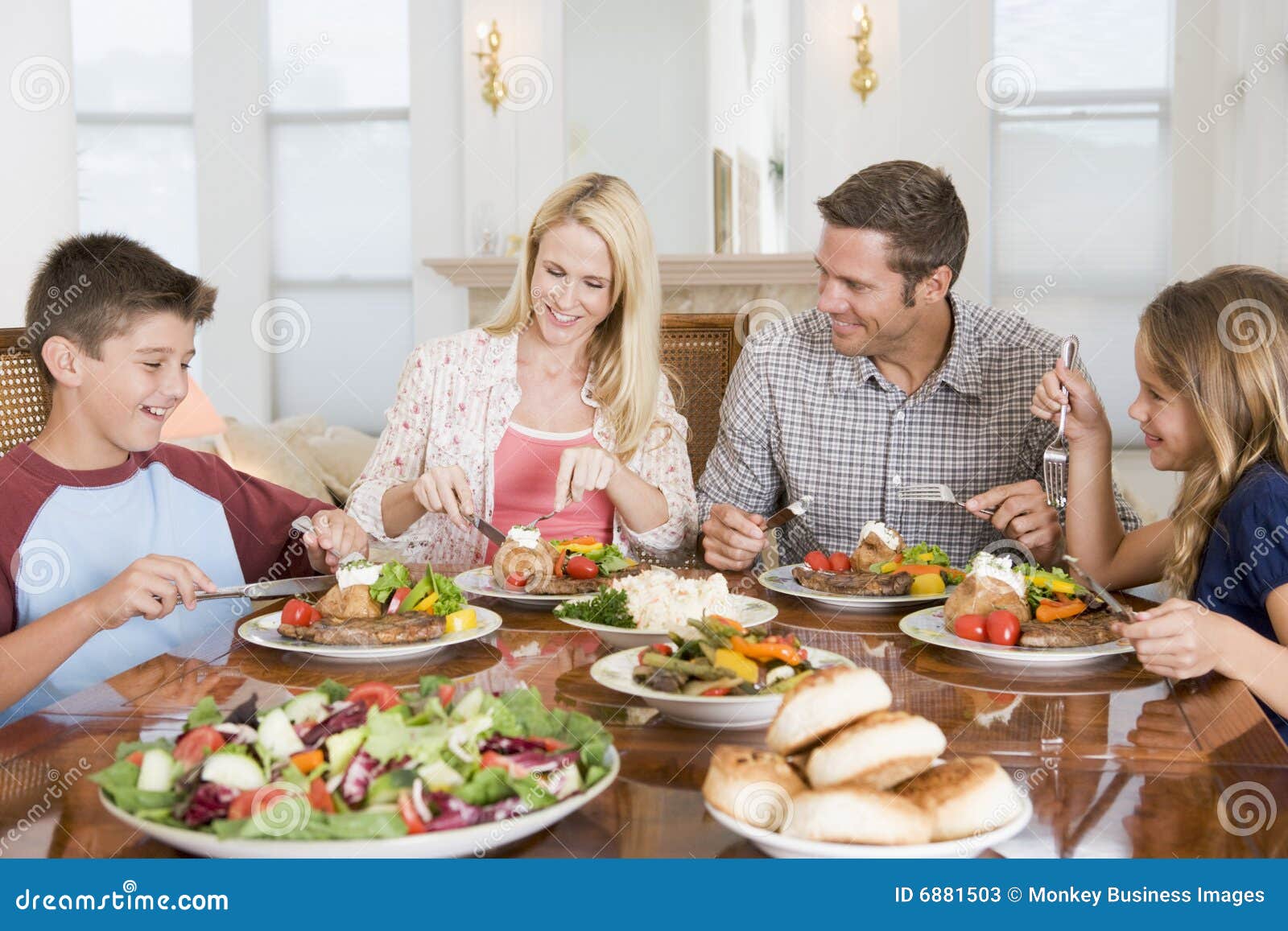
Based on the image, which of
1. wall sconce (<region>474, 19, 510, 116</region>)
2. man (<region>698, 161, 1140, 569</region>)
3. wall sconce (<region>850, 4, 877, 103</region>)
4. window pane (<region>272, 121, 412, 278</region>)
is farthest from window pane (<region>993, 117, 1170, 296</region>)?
man (<region>698, 161, 1140, 569</region>)

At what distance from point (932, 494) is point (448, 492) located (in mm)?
907

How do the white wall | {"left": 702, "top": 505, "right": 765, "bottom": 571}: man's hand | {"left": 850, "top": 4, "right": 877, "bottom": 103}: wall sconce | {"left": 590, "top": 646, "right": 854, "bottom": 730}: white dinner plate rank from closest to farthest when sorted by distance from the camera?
{"left": 590, "top": 646, "right": 854, "bottom": 730}: white dinner plate < {"left": 702, "top": 505, "right": 765, "bottom": 571}: man's hand < the white wall < {"left": 850, "top": 4, "right": 877, "bottom": 103}: wall sconce

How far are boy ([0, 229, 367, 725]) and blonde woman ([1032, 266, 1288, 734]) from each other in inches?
50.0

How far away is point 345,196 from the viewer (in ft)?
22.6

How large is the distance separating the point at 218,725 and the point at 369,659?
539 millimetres

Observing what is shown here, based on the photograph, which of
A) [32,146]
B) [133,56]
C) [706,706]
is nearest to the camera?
[706,706]

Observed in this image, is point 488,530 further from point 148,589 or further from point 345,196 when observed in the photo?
point 345,196

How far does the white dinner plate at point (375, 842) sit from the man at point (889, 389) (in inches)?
64.1

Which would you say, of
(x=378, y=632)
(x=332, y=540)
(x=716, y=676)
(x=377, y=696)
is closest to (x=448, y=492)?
(x=332, y=540)

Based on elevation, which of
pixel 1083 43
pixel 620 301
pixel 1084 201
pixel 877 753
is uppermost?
pixel 1083 43

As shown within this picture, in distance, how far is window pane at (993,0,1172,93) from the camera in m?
6.16

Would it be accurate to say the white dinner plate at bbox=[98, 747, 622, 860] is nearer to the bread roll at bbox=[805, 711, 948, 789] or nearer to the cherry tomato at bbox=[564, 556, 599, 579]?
the bread roll at bbox=[805, 711, 948, 789]

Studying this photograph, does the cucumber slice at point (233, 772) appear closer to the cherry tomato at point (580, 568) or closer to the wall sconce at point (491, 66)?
the cherry tomato at point (580, 568)

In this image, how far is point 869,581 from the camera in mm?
1834
